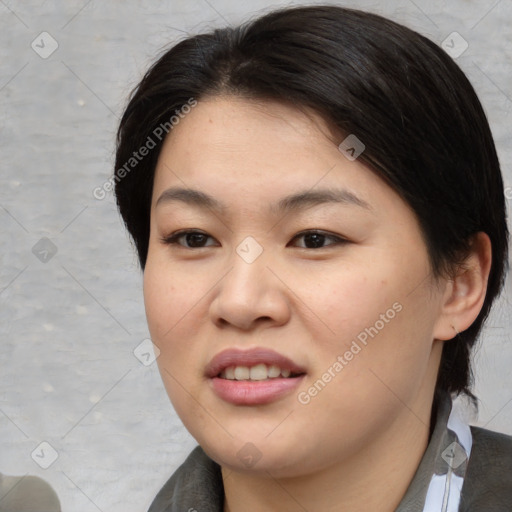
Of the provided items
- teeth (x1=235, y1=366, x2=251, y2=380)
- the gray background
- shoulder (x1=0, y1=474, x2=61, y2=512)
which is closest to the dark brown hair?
teeth (x1=235, y1=366, x2=251, y2=380)

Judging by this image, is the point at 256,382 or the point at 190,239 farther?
the point at 190,239

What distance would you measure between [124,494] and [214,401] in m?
1.43

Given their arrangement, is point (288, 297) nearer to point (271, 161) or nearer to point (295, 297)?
point (295, 297)

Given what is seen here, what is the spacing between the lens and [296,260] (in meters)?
1.71

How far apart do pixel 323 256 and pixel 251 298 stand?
13cm

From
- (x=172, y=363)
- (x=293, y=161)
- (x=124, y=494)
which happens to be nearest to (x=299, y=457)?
(x=172, y=363)

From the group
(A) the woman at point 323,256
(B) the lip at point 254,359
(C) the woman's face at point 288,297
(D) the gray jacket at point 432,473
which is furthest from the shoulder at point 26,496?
(B) the lip at point 254,359

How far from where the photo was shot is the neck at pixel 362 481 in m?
1.80

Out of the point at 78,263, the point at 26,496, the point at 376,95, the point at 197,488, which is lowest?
the point at 26,496

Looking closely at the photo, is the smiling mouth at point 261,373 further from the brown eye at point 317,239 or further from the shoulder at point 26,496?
the shoulder at point 26,496

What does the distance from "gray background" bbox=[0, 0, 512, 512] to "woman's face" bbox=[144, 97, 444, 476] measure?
1.32 metres

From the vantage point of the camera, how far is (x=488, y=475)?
1.85 metres

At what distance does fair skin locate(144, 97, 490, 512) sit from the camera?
1680mm

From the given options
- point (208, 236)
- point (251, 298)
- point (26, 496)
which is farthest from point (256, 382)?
point (26, 496)
